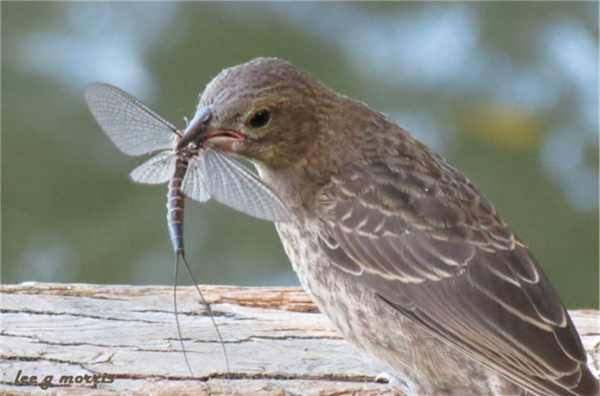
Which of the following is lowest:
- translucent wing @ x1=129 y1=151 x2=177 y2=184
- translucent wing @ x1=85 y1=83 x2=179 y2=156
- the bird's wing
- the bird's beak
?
the bird's wing

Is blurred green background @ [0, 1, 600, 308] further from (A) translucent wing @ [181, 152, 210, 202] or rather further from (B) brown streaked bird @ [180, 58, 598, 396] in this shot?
(A) translucent wing @ [181, 152, 210, 202]

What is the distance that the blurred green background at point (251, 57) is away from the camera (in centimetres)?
792

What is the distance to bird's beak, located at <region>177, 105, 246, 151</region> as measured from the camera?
4.91 m

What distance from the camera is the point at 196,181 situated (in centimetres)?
504

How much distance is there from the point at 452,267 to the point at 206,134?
3.25 ft

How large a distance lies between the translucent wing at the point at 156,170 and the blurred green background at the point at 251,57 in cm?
259

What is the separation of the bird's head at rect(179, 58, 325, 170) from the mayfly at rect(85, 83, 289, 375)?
0.04m

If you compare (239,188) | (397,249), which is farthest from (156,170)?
(397,249)

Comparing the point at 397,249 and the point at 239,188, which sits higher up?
the point at 239,188

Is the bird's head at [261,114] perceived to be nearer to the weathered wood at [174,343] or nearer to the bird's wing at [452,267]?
the bird's wing at [452,267]

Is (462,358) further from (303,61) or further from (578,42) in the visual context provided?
Result: (578,42)

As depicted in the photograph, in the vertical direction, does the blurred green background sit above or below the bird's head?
above

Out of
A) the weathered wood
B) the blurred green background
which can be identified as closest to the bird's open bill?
the weathered wood

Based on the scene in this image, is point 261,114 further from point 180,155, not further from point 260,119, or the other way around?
point 180,155
